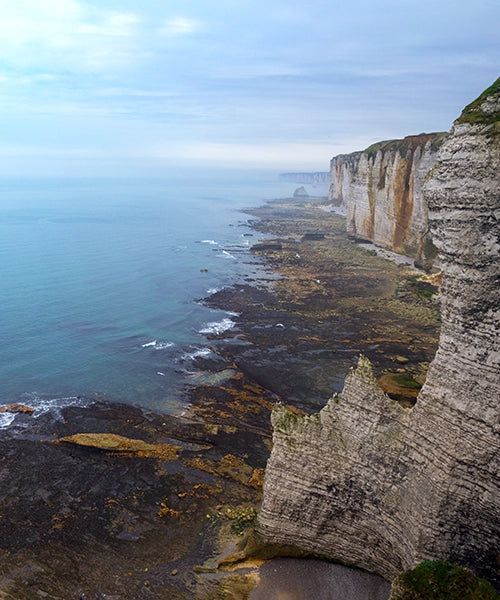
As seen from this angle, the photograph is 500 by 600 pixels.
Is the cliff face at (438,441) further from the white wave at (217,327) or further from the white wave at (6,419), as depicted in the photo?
the white wave at (217,327)

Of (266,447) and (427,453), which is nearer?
(427,453)

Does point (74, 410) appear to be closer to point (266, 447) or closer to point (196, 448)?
point (196, 448)

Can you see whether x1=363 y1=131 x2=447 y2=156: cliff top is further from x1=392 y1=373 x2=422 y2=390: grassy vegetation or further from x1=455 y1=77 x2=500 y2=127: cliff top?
x1=455 y1=77 x2=500 y2=127: cliff top

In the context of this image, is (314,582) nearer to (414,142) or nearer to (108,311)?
(108,311)

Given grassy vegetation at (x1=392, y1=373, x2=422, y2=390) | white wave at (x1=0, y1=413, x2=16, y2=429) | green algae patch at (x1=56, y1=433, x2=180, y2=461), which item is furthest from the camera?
grassy vegetation at (x1=392, y1=373, x2=422, y2=390)

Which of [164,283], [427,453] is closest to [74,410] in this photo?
[427,453]

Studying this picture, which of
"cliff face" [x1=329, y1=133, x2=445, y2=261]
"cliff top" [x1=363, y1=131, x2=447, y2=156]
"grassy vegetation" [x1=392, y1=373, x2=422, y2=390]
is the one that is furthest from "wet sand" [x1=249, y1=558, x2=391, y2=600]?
"cliff top" [x1=363, y1=131, x2=447, y2=156]

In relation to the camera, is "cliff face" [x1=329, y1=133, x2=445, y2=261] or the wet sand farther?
"cliff face" [x1=329, y1=133, x2=445, y2=261]
